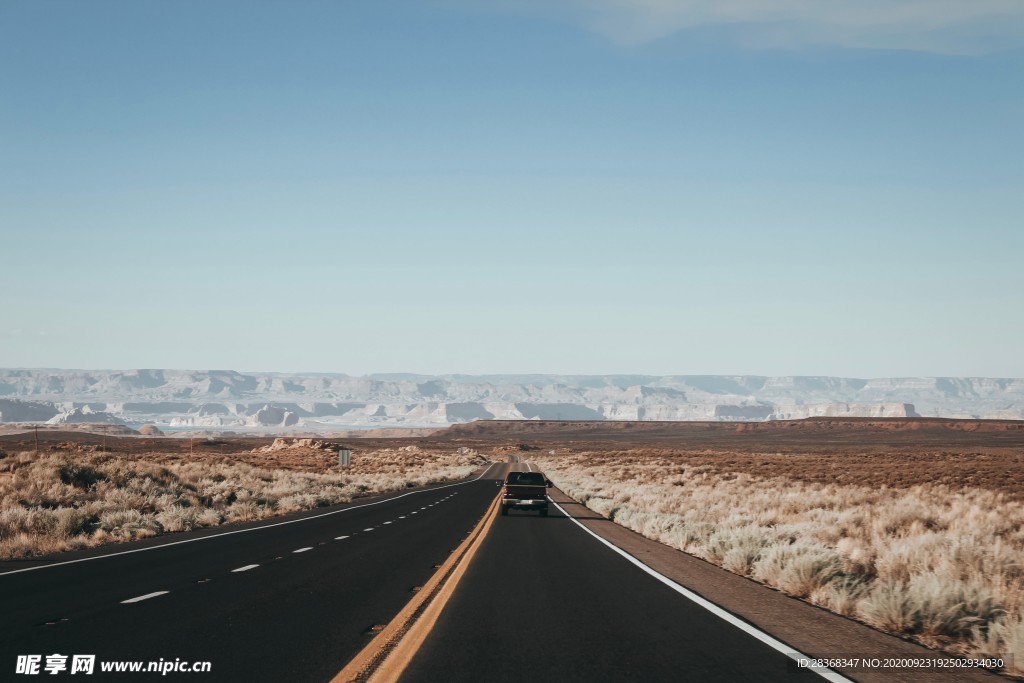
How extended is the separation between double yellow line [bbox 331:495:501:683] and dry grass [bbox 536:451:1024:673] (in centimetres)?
534

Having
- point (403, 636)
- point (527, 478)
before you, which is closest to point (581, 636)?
point (403, 636)

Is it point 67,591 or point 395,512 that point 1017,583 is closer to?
point 67,591

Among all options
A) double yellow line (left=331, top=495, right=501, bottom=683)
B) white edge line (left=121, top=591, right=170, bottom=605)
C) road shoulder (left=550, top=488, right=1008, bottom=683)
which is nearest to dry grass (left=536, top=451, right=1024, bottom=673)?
road shoulder (left=550, top=488, right=1008, bottom=683)

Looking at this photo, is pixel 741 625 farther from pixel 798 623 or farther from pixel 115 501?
pixel 115 501

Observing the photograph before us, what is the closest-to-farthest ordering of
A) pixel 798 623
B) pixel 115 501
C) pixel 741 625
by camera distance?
pixel 741 625, pixel 798 623, pixel 115 501

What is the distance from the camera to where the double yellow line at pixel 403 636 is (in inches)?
304

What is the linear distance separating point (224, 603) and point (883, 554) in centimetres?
1152

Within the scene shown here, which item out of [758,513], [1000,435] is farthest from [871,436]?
[758,513]

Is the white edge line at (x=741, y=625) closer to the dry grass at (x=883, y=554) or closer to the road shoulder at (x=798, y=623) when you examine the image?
the road shoulder at (x=798, y=623)

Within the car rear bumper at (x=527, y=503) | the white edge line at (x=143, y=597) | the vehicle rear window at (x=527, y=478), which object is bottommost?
the car rear bumper at (x=527, y=503)

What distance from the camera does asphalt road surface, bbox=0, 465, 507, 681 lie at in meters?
8.41

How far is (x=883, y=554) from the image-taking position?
16.5 m

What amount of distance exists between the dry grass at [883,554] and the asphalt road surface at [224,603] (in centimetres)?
590

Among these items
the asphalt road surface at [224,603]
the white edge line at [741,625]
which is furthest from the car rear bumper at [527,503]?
the white edge line at [741,625]
